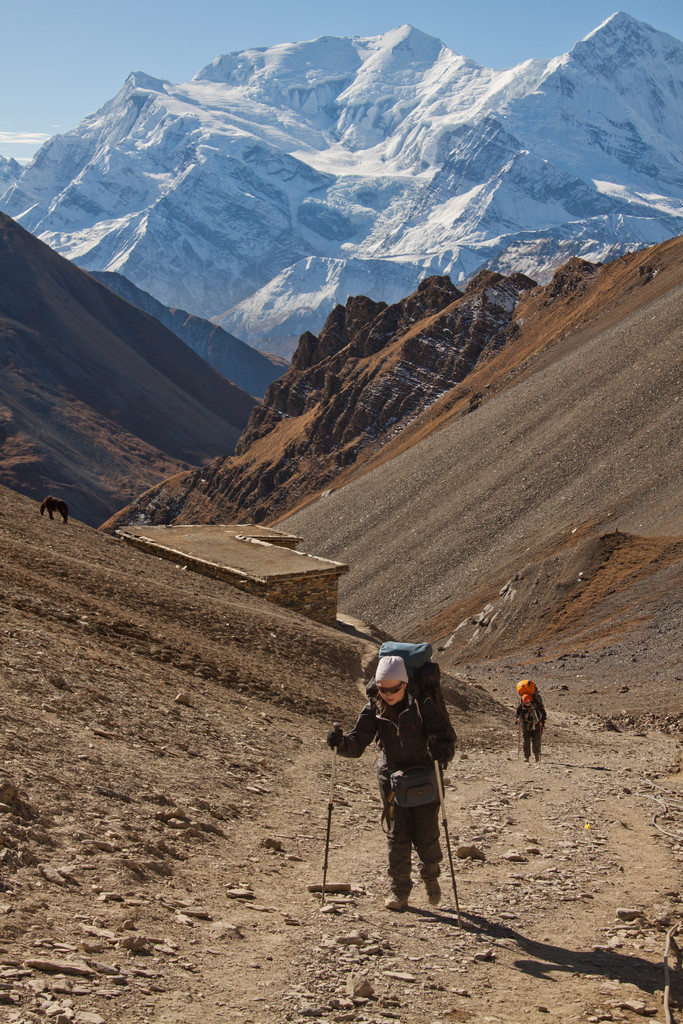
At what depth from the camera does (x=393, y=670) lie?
24.4ft

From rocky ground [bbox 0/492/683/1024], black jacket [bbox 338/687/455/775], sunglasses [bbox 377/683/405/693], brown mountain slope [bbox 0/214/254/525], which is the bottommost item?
rocky ground [bbox 0/492/683/1024]

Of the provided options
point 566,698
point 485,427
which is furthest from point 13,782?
point 485,427

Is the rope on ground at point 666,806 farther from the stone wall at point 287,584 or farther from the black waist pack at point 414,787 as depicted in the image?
the stone wall at point 287,584

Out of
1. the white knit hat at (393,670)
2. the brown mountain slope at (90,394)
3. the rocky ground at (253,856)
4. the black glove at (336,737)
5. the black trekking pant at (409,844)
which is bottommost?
the rocky ground at (253,856)

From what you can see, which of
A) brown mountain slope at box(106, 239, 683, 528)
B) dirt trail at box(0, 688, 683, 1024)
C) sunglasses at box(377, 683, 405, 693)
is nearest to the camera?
dirt trail at box(0, 688, 683, 1024)

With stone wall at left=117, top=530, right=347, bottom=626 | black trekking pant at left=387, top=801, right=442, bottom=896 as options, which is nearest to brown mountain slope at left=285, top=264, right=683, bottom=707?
stone wall at left=117, top=530, right=347, bottom=626

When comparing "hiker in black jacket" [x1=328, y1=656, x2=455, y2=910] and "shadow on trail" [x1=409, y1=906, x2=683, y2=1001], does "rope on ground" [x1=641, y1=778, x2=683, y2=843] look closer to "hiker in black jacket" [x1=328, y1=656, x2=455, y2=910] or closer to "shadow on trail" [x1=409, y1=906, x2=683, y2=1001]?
"shadow on trail" [x1=409, y1=906, x2=683, y2=1001]

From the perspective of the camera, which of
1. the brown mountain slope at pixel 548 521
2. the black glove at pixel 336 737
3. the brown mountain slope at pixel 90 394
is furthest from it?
the brown mountain slope at pixel 90 394

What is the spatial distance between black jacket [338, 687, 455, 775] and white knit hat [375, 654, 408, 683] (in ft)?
0.82

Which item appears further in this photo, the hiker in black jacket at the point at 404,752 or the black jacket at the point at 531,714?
the black jacket at the point at 531,714

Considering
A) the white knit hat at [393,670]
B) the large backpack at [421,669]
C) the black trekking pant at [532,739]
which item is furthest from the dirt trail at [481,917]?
the black trekking pant at [532,739]

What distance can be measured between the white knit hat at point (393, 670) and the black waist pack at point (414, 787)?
67 centimetres

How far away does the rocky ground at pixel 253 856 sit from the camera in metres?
5.74

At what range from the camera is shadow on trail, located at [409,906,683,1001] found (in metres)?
6.29
